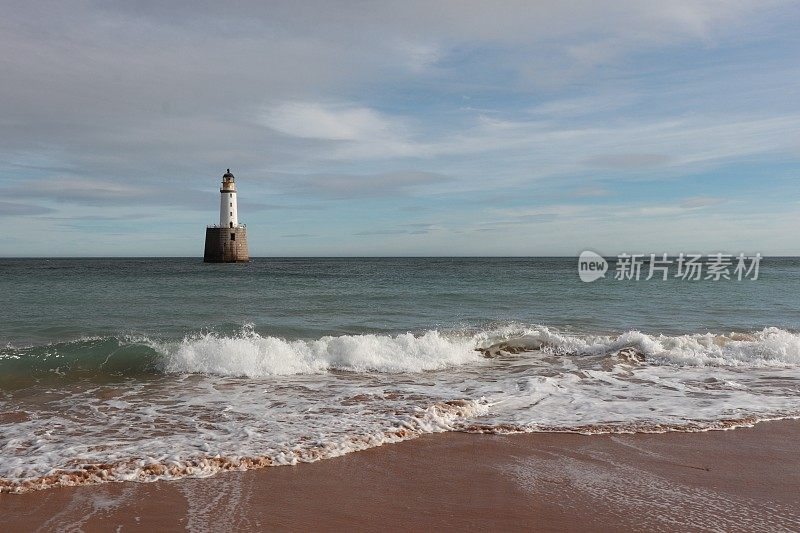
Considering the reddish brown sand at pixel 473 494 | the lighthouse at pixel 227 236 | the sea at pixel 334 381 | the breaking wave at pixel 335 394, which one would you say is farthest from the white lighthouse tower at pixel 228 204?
the reddish brown sand at pixel 473 494

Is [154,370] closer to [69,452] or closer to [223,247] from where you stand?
[69,452]

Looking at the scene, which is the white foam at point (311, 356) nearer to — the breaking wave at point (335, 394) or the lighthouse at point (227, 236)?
the breaking wave at point (335, 394)

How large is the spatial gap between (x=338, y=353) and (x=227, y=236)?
5114cm

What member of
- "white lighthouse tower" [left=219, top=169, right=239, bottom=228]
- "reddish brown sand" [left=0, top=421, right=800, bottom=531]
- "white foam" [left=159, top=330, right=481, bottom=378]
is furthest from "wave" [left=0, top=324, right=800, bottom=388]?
"white lighthouse tower" [left=219, top=169, right=239, bottom=228]

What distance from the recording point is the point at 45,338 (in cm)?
1447

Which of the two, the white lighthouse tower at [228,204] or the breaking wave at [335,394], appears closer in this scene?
the breaking wave at [335,394]

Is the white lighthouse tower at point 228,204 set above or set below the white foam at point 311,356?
above

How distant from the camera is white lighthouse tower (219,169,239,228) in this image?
5866 cm

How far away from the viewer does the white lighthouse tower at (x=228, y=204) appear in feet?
192

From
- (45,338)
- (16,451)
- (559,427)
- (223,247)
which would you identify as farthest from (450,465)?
(223,247)

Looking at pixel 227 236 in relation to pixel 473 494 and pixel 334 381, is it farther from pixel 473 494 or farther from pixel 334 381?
pixel 473 494

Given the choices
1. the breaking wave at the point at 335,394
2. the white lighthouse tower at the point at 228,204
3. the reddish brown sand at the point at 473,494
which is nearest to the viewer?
the reddish brown sand at the point at 473,494

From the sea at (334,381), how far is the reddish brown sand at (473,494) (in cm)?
45

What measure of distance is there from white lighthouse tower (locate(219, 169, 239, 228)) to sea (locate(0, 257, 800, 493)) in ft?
127
